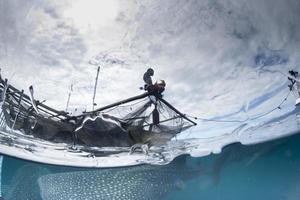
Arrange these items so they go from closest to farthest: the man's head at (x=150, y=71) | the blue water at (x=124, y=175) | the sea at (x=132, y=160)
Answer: the man's head at (x=150, y=71), the sea at (x=132, y=160), the blue water at (x=124, y=175)

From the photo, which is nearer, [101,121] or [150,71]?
[150,71]

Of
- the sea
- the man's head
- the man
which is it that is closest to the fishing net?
the man

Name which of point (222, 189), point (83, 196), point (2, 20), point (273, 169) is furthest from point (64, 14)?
point (222, 189)

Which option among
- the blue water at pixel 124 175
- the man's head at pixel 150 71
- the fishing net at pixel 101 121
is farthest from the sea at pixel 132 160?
→ the man's head at pixel 150 71

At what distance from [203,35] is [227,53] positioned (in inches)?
34.2

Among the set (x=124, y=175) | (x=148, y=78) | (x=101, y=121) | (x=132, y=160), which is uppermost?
(x=148, y=78)

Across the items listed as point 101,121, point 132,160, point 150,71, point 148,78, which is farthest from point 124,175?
point 150,71

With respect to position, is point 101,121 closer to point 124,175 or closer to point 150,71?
point 150,71

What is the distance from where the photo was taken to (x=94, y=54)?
5074 mm

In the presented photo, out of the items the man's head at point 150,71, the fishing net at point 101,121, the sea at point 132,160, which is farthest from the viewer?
the sea at point 132,160

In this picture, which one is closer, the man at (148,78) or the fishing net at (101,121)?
the man at (148,78)

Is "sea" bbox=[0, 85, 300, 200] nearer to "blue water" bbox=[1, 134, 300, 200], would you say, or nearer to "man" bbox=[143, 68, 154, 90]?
"blue water" bbox=[1, 134, 300, 200]

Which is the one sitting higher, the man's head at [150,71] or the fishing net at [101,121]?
the man's head at [150,71]

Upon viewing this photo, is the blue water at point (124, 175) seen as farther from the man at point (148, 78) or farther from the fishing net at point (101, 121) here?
the man at point (148, 78)
